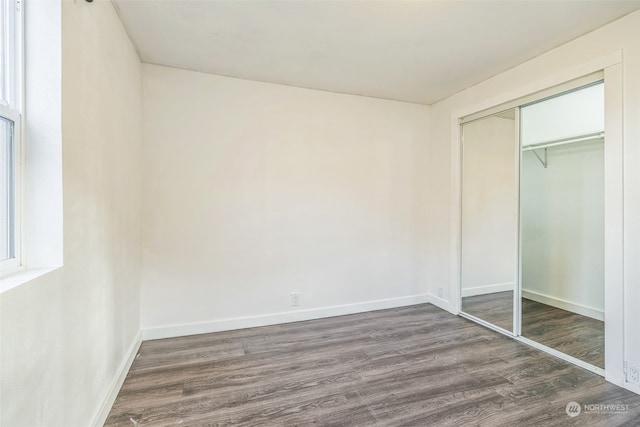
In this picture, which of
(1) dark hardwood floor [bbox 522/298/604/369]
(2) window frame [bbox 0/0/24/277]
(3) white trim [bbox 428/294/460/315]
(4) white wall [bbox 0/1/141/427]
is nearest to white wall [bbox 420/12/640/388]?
(3) white trim [bbox 428/294/460/315]

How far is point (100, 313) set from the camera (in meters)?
1.62

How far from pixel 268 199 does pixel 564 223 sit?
127 inches

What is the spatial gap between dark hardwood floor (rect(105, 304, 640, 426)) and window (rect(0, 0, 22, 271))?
1.23 metres

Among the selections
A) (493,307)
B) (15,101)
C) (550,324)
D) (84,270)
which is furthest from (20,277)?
(550,324)

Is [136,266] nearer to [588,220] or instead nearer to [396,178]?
[396,178]

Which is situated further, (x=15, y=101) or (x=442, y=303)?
(x=442, y=303)

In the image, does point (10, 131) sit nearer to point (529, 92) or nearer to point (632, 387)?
point (529, 92)

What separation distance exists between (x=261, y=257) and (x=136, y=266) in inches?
43.7

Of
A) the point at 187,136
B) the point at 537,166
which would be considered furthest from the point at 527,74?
the point at 187,136

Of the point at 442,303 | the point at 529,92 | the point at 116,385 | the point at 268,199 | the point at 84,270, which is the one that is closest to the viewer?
the point at 84,270

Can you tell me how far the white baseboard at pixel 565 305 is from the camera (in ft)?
9.35

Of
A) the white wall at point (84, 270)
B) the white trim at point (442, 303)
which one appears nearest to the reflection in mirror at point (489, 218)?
the white trim at point (442, 303)

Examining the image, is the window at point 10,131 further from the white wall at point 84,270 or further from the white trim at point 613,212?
the white trim at point 613,212

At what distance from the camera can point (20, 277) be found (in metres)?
1.02
